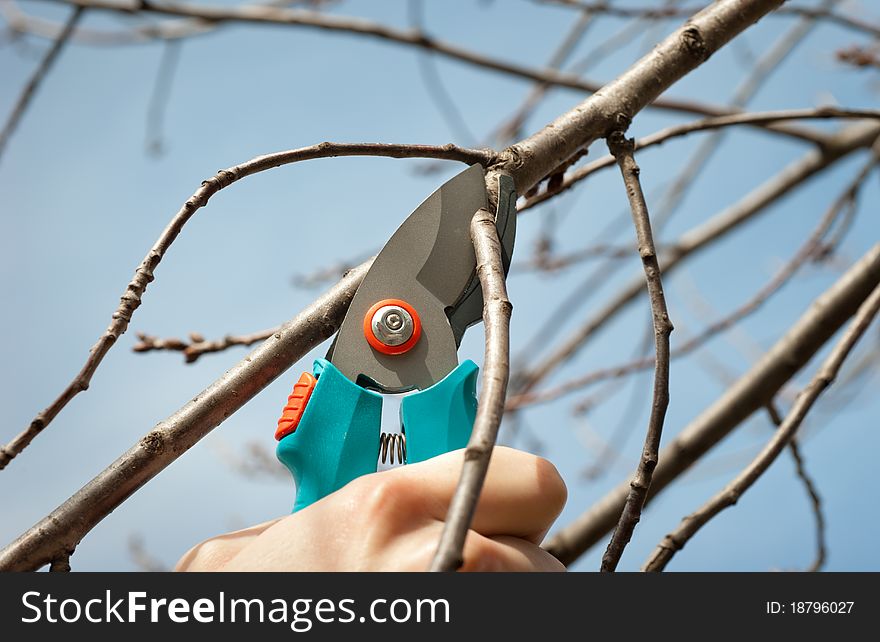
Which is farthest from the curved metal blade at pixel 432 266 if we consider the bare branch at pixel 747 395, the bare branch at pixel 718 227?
the bare branch at pixel 718 227

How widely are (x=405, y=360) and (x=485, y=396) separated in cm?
30

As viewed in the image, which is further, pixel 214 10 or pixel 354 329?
pixel 214 10

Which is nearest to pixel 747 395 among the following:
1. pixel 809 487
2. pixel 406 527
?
pixel 809 487

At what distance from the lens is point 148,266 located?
0.88 metres

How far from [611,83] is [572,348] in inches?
46.0

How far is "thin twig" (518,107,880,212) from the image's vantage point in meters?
1.18

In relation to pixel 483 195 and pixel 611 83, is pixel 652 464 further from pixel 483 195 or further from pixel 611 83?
pixel 611 83

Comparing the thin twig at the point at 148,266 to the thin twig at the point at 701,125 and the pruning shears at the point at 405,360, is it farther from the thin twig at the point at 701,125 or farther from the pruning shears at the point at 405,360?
the thin twig at the point at 701,125

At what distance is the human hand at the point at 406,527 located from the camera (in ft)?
2.28

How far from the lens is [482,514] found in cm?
75

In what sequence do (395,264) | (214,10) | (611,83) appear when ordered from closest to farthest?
(395,264), (611,83), (214,10)

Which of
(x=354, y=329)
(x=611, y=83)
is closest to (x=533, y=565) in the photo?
(x=354, y=329)
